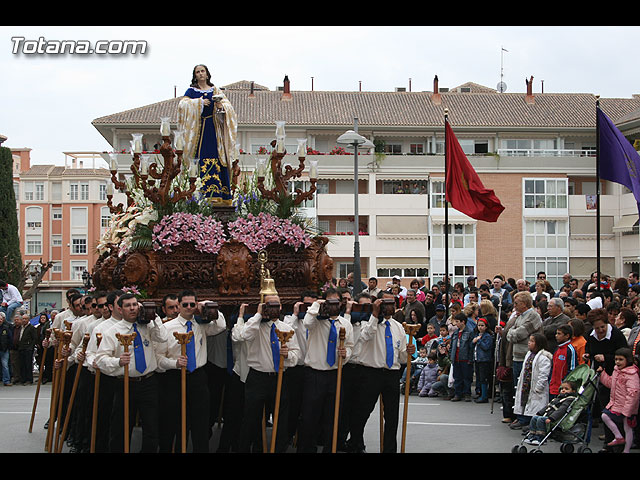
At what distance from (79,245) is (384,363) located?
63194 mm

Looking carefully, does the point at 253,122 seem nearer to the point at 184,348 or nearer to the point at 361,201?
the point at 361,201

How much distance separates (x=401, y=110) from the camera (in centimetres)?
4534

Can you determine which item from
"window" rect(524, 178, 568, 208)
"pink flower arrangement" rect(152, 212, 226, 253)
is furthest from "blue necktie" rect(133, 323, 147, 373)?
"window" rect(524, 178, 568, 208)

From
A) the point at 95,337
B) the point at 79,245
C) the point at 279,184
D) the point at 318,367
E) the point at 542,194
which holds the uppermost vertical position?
the point at 542,194

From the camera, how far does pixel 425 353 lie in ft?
51.6


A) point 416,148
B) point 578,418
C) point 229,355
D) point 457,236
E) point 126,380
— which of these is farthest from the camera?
point 416,148

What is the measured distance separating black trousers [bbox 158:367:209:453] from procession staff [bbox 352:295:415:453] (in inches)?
71.1

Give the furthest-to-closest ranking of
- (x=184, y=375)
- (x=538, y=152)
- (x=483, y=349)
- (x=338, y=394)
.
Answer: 1. (x=538, y=152)
2. (x=483, y=349)
3. (x=338, y=394)
4. (x=184, y=375)

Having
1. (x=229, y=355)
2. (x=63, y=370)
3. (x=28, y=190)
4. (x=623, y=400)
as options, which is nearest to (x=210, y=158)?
(x=229, y=355)

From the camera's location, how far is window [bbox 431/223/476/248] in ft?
138

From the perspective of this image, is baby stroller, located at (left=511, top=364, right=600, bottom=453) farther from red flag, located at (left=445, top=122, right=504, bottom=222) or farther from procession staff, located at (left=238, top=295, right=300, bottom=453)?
red flag, located at (left=445, top=122, right=504, bottom=222)

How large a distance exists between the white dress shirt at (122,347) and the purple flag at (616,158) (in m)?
8.35

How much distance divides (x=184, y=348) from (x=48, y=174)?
6591 cm

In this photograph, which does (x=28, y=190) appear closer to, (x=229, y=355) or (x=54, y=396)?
(x=54, y=396)
